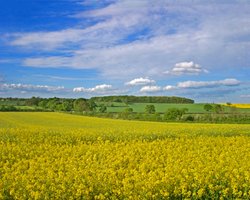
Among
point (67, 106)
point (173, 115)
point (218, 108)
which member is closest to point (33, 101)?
point (67, 106)

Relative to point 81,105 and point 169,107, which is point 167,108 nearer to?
point 169,107

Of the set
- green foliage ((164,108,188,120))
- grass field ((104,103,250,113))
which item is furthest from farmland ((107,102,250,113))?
green foliage ((164,108,188,120))

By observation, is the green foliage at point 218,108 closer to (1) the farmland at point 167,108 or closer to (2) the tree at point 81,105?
(1) the farmland at point 167,108

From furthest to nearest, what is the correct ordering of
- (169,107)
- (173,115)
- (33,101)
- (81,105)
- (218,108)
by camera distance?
(33,101), (169,107), (81,105), (218,108), (173,115)

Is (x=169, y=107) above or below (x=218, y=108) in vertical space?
above

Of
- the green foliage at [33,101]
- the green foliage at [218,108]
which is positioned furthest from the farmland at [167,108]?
the green foliage at [33,101]

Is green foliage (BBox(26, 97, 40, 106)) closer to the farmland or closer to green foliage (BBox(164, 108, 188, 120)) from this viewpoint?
the farmland

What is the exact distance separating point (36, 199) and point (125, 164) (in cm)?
429

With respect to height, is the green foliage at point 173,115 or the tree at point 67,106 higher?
the tree at point 67,106

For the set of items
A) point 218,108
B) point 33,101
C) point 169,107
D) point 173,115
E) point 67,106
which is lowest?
point 173,115

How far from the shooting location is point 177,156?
513 inches

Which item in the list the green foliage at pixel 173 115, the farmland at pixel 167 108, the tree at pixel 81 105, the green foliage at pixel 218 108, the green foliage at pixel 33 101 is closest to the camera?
the green foliage at pixel 173 115

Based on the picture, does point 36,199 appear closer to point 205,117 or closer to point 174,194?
point 174,194

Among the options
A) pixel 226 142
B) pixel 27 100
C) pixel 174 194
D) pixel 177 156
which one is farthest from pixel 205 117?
pixel 27 100
